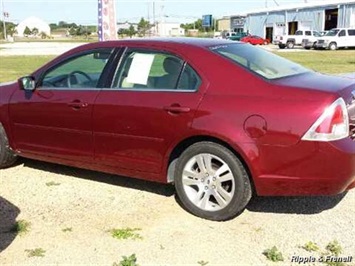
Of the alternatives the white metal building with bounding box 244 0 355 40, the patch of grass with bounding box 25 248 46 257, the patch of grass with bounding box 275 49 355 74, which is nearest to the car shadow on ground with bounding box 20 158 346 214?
the patch of grass with bounding box 25 248 46 257

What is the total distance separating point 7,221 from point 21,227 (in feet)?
0.85

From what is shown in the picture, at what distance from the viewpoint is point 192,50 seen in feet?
15.9

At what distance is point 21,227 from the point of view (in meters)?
4.46

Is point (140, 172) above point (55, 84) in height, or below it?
below

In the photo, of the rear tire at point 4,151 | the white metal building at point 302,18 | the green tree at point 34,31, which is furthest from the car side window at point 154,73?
the green tree at point 34,31

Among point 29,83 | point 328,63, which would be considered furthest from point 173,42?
point 328,63

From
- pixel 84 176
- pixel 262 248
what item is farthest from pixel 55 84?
pixel 262 248

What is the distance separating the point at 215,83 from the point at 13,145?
265cm

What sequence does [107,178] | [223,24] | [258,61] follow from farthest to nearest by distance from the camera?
[223,24], [107,178], [258,61]

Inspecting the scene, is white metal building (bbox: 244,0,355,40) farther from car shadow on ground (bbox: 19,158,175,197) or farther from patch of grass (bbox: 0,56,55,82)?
car shadow on ground (bbox: 19,158,175,197)

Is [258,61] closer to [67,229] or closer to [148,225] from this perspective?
[148,225]

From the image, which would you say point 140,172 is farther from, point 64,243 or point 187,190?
point 64,243

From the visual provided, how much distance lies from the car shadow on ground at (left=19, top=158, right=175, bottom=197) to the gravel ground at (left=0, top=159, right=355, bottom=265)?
0.04 feet

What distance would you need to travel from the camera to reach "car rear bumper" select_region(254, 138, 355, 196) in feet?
13.6
